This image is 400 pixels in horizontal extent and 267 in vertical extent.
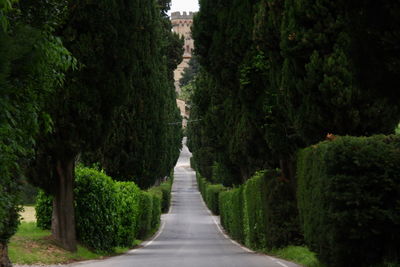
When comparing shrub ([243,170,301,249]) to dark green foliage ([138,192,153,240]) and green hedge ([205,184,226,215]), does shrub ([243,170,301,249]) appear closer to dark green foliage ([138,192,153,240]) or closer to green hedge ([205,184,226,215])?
dark green foliage ([138,192,153,240])

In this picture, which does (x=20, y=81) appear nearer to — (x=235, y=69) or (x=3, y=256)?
(x=3, y=256)

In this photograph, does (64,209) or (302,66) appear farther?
(64,209)

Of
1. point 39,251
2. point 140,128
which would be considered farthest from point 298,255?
point 140,128

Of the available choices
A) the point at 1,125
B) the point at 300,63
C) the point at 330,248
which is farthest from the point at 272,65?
the point at 1,125

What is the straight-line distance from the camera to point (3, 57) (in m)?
7.55

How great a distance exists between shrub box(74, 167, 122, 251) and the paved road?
1.03 meters

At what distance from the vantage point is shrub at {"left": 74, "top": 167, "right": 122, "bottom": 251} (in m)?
21.6

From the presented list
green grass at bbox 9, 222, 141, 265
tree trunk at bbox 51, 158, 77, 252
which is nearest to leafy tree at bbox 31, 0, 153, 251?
tree trunk at bbox 51, 158, 77, 252

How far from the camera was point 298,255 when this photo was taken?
1819 centimetres

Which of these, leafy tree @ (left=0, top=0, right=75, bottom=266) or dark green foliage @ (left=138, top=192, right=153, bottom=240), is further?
dark green foliage @ (left=138, top=192, right=153, bottom=240)

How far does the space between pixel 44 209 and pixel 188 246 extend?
7.45m

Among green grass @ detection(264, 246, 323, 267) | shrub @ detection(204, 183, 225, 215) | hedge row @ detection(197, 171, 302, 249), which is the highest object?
hedge row @ detection(197, 171, 302, 249)

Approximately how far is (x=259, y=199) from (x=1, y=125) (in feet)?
52.5

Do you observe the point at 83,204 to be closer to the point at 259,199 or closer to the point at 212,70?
the point at 259,199
